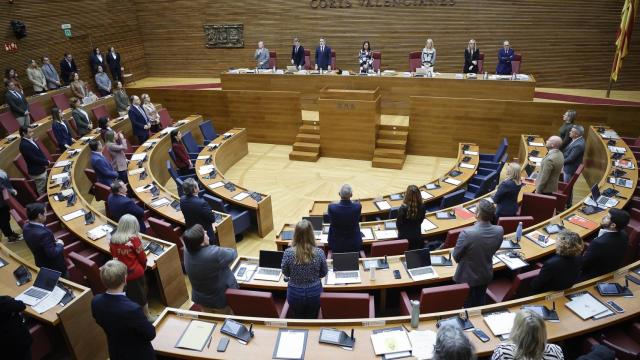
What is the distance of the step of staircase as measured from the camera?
10.2 meters

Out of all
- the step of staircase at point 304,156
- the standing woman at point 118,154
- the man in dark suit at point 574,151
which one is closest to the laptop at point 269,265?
the standing woman at point 118,154

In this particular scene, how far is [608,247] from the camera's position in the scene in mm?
3883

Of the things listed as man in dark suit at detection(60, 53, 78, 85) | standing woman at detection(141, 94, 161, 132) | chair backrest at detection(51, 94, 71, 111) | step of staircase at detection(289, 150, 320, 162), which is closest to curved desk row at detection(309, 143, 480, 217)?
step of staircase at detection(289, 150, 320, 162)

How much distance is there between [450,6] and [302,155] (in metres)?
6.09

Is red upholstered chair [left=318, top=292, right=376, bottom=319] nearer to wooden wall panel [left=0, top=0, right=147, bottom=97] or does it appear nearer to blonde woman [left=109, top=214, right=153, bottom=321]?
blonde woman [left=109, top=214, right=153, bottom=321]

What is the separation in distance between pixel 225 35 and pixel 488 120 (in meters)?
9.19

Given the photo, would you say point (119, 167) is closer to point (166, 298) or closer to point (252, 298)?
point (166, 298)

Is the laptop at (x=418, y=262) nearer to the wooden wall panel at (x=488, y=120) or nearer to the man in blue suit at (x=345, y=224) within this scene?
the man in blue suit at (x=345, y=224)

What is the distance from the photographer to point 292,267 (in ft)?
11.5

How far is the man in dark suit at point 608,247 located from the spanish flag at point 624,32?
8411 millimetres

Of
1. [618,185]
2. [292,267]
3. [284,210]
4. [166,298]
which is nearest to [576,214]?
[618,185]

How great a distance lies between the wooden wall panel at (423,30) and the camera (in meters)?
11.2

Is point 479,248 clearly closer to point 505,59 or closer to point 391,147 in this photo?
point 391,147

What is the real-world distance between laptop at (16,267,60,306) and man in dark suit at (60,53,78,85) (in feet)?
31.5
